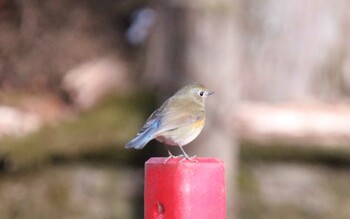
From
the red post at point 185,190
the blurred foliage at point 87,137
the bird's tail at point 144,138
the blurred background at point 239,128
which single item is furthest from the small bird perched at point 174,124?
the blurred foliage at point 87,137

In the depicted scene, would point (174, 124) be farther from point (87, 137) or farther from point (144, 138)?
point (87, 137)

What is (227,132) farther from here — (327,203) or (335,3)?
(335,3)

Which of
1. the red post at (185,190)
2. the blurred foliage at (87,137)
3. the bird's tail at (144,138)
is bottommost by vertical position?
the red post at (185,190)

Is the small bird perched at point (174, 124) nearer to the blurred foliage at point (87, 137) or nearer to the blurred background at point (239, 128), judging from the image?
the blurred background at point (239, 128)

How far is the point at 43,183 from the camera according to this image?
6066mm

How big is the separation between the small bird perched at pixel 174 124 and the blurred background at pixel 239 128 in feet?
8.28

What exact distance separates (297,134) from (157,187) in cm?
385

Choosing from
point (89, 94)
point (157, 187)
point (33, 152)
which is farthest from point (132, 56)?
point (157, 187)

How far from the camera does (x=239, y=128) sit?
5.93 m

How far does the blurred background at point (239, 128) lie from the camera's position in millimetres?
5945

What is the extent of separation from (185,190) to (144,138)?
530mm

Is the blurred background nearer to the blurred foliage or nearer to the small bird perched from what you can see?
the blurred foliage

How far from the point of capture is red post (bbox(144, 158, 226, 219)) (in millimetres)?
2273

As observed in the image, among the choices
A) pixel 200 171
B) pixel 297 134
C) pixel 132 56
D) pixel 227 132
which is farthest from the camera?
pixel 132 56
